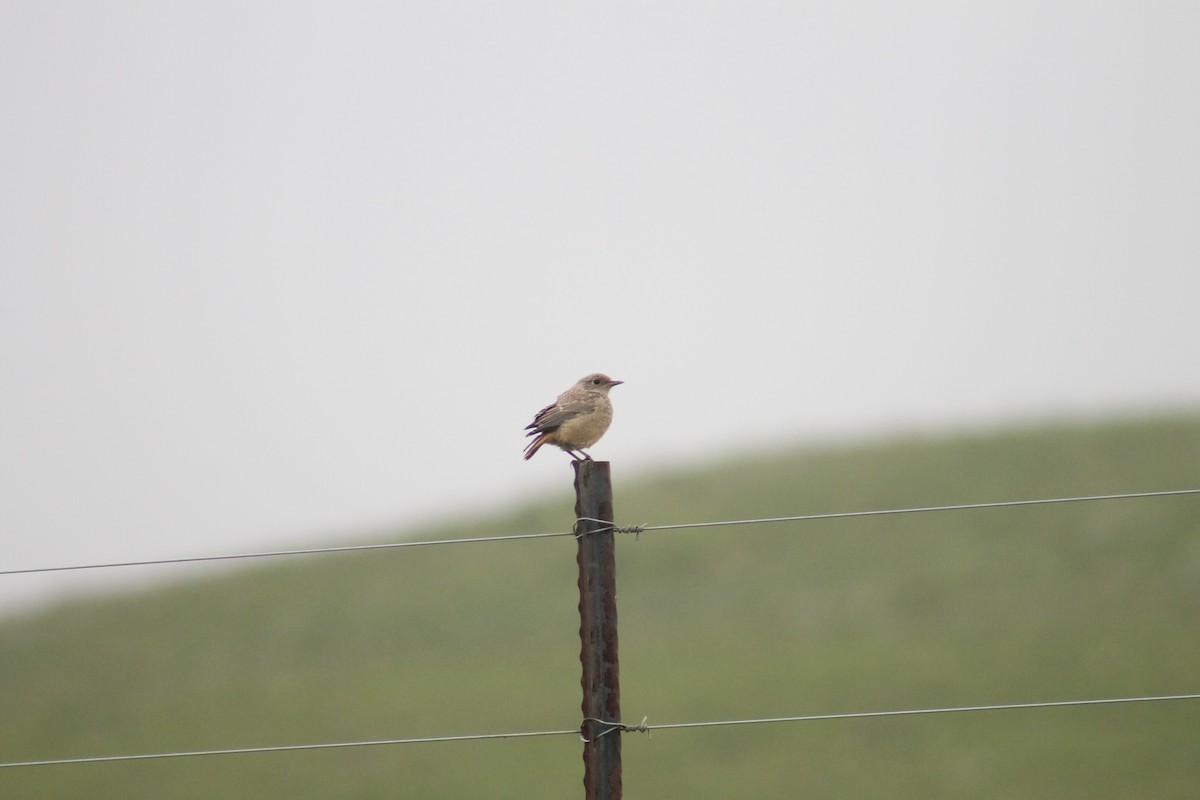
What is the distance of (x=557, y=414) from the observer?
26.7ft

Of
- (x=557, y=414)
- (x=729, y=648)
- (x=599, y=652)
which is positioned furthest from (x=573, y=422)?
(x=729, y=648)

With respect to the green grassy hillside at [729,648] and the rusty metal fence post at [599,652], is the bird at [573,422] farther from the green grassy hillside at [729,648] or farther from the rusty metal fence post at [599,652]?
the green grassy hillside at [729,648]

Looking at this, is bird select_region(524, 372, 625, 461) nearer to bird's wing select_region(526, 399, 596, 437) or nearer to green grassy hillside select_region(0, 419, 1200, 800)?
bird's wing select_region(526, 399, 596, 437)

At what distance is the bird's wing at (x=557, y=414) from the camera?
805 centimetres

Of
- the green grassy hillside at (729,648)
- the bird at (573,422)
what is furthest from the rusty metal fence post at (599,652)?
the green grassy hillside at (729,648)

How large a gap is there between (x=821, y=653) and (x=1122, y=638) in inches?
314

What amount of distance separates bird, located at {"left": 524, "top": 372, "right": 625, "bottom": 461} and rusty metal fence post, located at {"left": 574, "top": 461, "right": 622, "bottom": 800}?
3.13 m

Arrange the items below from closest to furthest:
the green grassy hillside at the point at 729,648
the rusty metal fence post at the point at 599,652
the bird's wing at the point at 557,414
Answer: the rusty metal fence post at the point at 599,652 → the bird's wing at the point at 557,414 → the green grassy hillside at the point at 729,648

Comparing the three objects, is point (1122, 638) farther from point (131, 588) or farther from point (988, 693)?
point (131, 588)

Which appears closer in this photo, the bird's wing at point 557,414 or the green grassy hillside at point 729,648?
the bird's wing at point 557,414

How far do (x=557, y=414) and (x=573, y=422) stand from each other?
12cm

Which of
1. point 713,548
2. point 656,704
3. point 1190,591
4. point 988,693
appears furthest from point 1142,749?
point 713,548

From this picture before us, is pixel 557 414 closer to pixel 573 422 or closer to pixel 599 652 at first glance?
pixel 573 422

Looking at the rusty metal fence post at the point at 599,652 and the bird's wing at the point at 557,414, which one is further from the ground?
the bird's wing at the point at 557,414
